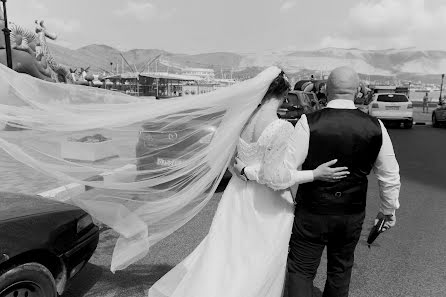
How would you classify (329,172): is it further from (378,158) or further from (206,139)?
(206,139)

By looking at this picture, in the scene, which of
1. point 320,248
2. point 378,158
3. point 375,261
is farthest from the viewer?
point 375,261

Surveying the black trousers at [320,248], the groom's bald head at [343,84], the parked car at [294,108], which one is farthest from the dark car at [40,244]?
the parked car at [294,108]

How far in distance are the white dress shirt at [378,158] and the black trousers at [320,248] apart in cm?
21

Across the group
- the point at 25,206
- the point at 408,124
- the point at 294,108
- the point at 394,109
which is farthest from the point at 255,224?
the point at 408,124

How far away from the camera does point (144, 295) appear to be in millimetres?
3293

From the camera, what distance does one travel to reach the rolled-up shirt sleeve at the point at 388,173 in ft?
7.80

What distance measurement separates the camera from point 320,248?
2.53 m

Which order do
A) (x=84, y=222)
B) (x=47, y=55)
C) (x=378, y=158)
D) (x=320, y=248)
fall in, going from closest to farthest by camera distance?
(x=378, y=158), (x=320, y=248), (x=84, y=222), (x=47, y=55)

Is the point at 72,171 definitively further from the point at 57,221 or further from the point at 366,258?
the point at 366,258

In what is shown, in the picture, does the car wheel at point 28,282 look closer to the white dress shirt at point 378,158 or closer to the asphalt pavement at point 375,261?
the asphalt pavement at point 375,261

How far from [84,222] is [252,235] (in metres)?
1.37

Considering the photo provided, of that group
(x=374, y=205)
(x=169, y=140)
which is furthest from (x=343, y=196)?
(x=374, y=205)

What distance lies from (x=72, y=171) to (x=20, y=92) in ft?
2.67

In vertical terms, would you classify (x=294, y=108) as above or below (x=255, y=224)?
below
